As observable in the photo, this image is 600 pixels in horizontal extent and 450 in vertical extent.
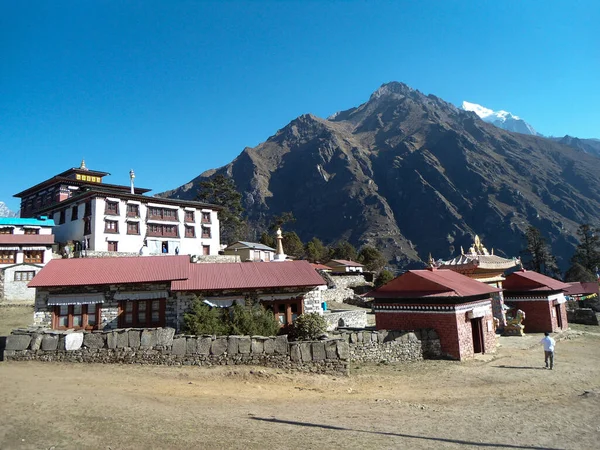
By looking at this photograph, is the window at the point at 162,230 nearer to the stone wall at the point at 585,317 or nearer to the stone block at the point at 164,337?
the stone block at the point at 164,337

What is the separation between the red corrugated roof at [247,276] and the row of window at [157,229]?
26561 millimetres

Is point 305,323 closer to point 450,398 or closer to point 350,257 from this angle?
point 450,398

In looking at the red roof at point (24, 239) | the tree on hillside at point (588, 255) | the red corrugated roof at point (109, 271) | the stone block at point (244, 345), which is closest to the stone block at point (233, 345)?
the stone block at point (244, 345)

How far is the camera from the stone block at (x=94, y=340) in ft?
51.1

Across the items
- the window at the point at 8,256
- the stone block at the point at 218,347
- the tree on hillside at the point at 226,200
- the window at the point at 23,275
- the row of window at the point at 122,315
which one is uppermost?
the tree on hillside at the point at 226,200

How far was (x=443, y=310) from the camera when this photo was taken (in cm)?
1884

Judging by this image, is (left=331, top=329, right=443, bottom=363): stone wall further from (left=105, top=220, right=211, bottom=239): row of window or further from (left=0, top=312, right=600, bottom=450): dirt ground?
(left=105, top=220, right=211, bottom=239): row of window

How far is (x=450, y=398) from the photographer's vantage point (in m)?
13.0

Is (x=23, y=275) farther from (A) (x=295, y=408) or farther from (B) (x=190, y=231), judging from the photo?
(A) (x=295, y=408)

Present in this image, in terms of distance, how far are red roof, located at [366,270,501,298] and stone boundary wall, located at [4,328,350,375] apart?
6.23 meters

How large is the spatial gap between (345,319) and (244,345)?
15432 mm

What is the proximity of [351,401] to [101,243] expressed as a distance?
39015 mm

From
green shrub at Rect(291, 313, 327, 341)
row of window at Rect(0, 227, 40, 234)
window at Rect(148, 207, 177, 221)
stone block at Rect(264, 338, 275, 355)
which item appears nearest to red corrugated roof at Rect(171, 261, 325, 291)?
green shrub at Rect(291, 313, 327, 341)

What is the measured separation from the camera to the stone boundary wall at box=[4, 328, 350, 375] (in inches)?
599
